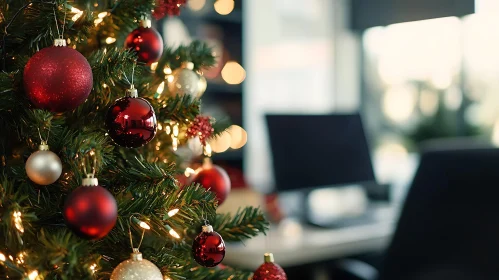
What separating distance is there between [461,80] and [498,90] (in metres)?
0.19

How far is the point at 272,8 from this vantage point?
→ 3.27 m

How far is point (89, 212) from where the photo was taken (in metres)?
0.52

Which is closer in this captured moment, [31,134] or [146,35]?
[31,134]

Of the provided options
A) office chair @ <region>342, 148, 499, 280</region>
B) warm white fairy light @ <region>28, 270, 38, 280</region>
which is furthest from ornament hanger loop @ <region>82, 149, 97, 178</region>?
office chair @ <region>342, 148, 499, 280</region>

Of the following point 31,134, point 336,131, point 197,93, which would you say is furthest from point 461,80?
point 31,134

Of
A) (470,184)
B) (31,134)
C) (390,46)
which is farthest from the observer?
(390,46)

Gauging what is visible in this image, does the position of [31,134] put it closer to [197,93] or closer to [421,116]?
[197,93]

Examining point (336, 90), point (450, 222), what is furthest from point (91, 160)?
point (336, 90)

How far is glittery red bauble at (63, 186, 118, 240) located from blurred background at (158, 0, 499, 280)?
4.56 feet


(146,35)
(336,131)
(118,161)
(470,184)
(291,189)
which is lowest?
(291,189)

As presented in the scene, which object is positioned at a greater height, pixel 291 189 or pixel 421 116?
pixel 291 189

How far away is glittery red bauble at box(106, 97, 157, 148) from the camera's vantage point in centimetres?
59

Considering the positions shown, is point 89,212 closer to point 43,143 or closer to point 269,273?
point 43,143

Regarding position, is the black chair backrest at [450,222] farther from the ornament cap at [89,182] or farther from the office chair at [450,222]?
the ornament cap at [89,182]
